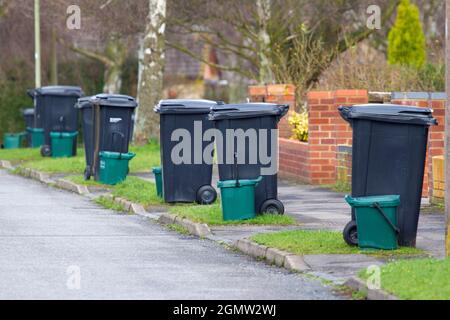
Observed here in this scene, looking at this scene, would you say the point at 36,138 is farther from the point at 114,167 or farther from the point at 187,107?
the point at 187,107

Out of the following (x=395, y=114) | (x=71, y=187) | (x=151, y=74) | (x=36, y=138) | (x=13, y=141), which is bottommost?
(x=13, y=141)

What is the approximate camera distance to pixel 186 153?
16.2 meters

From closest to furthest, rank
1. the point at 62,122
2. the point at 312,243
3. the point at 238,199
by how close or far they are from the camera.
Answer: the point at 312,243 → the point at 238,199 → the point at 62,122

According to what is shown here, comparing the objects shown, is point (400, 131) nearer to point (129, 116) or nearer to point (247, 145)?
point (247, 145)

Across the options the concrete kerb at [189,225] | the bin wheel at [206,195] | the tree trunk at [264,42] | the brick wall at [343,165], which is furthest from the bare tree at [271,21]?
the concrete kerb at [189,225]

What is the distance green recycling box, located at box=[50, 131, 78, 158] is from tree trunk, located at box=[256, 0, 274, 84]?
6233mm

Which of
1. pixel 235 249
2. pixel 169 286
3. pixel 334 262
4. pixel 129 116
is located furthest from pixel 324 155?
pixel 169 286

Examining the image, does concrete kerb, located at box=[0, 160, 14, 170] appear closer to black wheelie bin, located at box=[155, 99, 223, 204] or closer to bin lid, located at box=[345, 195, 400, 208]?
black wheelie bin, located at box=[155, 99, 223, 204]

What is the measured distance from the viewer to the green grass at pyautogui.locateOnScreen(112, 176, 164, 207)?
16859mm

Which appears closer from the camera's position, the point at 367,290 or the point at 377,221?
the point at 367,290

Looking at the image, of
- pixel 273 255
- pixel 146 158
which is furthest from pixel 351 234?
pixel 146 158

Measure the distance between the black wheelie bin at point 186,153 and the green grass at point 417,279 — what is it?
6000 mm

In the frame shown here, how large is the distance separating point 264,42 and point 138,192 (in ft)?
46.3

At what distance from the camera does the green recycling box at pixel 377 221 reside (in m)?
11.4
